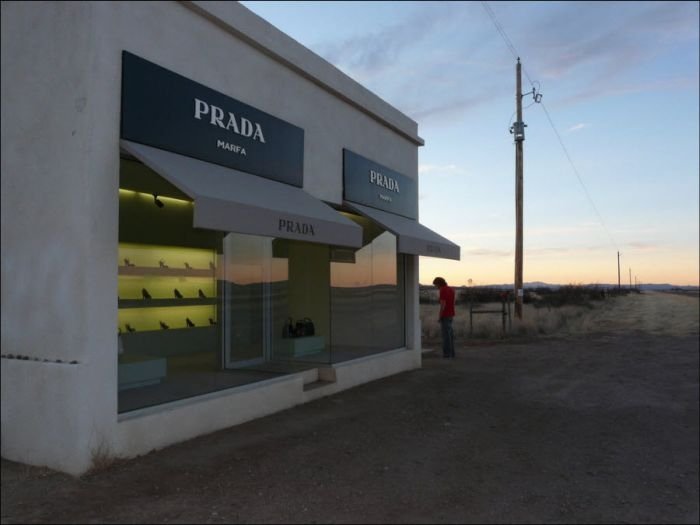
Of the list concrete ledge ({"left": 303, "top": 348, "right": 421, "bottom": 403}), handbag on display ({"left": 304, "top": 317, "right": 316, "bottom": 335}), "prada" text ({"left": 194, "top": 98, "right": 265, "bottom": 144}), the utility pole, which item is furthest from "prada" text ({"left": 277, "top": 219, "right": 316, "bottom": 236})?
the utility pole

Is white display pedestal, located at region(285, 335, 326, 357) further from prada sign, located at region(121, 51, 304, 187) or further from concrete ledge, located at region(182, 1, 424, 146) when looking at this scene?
concrete ledge, located at region(182, 1, 424, 146)

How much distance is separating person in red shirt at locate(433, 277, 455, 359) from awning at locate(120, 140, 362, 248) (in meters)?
5.87

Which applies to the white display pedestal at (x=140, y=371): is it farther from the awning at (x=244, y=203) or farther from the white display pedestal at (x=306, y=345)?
the white display pedestal at (x=306, y=345)

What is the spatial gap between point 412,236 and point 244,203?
5158 mm

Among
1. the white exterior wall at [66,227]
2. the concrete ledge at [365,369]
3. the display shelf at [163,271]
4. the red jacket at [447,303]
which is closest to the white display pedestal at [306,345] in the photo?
the concrete ledge at [365,369]

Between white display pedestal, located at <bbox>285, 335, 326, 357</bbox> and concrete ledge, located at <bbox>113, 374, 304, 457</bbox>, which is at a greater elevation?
white display pedestal, located at <bbox>285, 335, 326, 357</bbox>

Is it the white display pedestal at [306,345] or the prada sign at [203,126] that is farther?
the white display pedestal at [306,345]

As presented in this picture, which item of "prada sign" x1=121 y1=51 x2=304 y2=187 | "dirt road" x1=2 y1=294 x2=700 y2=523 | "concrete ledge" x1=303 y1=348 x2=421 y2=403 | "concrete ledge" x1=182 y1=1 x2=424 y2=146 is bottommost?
"dirt road" x1=2 y1=294 x2=700 y2=523

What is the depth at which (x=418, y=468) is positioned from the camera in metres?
5.70

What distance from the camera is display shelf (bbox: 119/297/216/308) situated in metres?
7.77

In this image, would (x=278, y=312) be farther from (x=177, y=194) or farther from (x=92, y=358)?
(x=92, y=358)

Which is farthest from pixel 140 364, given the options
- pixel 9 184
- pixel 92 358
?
pixel 9 184

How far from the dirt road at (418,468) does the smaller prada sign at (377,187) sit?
3384mm

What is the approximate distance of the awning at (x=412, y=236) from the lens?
10250mm
